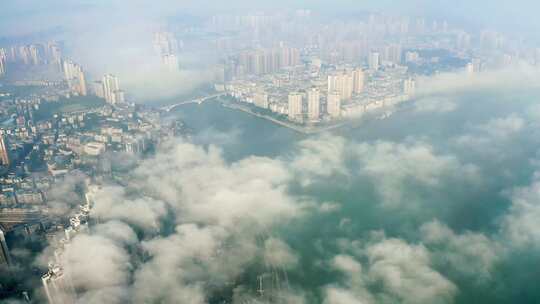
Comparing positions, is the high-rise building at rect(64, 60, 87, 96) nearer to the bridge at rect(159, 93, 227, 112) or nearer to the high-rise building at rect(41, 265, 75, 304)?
the bridge at rect(159, 93, 227, 112)

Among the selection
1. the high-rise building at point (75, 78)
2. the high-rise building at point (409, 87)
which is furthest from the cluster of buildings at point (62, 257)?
the high-rise building at point (409, 87)

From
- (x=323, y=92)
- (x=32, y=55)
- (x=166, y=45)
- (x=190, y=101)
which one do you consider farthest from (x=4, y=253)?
(x=166, y=45)

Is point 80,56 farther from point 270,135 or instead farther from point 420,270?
point 420,270

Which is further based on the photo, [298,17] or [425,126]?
[298,17]

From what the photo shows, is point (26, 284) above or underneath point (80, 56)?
underneath

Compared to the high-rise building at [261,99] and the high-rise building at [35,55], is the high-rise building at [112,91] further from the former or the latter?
the high-rise building at [35,55]

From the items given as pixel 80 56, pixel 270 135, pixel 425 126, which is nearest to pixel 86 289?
pixel 270 135

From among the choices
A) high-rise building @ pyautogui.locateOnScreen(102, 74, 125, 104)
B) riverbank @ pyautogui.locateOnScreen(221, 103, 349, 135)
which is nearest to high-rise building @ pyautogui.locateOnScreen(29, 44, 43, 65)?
high-rise building @ pyautogui.locateOnScreen(102, 74, 125, 104)

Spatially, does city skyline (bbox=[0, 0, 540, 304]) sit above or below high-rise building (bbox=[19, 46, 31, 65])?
below

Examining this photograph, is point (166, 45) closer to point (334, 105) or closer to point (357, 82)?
point (357, 82)
